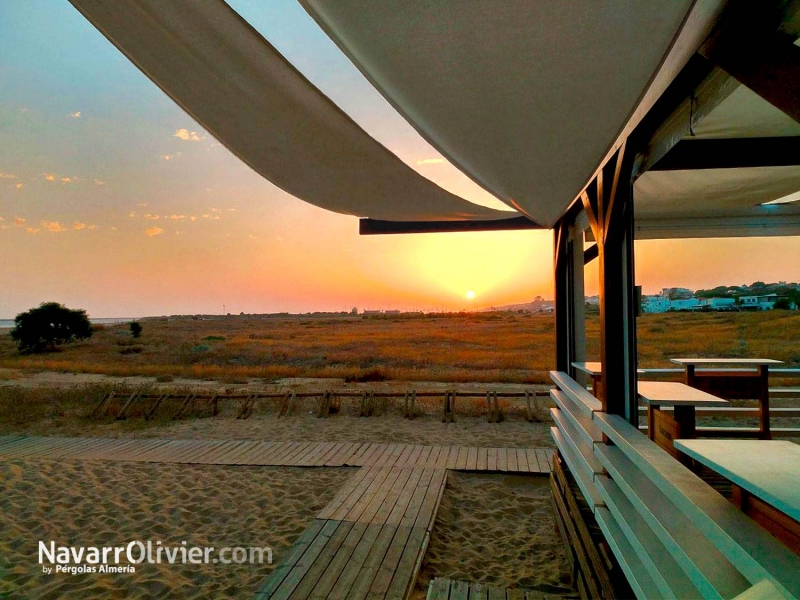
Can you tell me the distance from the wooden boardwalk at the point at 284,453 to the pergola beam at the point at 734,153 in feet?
10.4

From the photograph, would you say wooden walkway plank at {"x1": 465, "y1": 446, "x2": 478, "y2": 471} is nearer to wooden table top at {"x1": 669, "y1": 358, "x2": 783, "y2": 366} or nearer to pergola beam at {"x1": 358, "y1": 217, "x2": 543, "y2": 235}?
wooden table top at {"x1": 669, "y1": 358, "x2": 783, "y2": 366}

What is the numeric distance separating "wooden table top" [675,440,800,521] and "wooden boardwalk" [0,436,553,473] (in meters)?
3.25

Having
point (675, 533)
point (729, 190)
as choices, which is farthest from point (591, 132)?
point (729, 190)

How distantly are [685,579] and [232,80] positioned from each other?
2.42m

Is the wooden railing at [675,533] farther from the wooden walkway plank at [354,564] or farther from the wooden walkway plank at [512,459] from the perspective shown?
the wooden walkway plank at [512,459]

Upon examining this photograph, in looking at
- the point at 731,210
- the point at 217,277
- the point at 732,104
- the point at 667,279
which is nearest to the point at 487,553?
the point at 667,279

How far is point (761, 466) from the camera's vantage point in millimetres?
1174

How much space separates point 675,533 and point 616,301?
1115 millimetres

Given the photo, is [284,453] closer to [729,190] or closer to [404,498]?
[404,498]

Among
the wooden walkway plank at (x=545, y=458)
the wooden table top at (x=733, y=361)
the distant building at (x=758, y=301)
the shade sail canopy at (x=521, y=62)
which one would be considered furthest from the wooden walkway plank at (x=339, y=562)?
the distant building at (x=758, y=301)

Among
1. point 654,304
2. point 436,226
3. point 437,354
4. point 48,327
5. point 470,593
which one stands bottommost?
point 437,354

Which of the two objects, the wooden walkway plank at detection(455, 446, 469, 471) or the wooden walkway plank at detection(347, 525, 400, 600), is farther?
the wooden walkway plank at detection(455, 446, 469, 471)

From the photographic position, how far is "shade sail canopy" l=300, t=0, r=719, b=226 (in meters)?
0.96

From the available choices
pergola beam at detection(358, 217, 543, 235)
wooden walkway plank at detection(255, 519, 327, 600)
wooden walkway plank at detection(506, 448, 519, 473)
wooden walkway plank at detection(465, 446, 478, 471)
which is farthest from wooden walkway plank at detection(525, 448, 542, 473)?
pergola beam at detection(358, 217, 543, 235)
